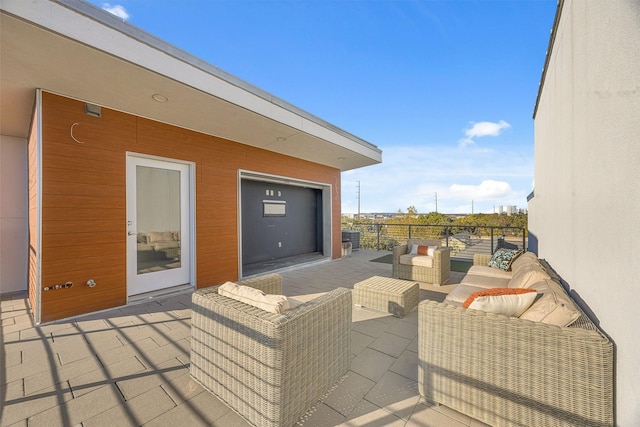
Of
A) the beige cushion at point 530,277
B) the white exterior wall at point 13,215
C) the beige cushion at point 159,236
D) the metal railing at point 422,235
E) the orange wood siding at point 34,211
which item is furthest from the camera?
the metal railing at point 422,235

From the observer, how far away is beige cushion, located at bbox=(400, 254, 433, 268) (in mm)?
4220

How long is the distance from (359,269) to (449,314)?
13.3ft

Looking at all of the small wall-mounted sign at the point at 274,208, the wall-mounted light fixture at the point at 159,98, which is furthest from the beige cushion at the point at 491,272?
the small wall-mounted sign at the point at 274,208

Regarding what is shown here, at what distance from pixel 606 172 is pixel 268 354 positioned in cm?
199

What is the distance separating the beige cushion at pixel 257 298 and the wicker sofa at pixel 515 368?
0.89 m

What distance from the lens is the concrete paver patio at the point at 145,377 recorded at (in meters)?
1.49

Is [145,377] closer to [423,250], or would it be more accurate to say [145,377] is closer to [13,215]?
[423,250]

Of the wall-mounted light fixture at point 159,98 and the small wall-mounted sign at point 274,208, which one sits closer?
the wall-mounted light fixture at point 159,98

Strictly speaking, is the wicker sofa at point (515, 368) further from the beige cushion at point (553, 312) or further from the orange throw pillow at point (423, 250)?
the orange throw pillow at point (423, 250)

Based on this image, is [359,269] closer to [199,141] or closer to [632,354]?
[199,141]

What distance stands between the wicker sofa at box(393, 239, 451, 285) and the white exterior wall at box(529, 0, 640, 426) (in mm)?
1898

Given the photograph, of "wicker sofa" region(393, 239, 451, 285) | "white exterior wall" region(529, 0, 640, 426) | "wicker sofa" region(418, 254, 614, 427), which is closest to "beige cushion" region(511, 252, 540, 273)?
"white exterior wall" region(529, 0, 640, 426)

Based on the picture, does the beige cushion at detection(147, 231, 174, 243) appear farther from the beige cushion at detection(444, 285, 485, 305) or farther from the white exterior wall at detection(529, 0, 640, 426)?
the white exterior wall at detection(529, 0, 640, 426)

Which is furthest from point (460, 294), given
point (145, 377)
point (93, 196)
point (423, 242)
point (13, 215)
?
point (13, 215)
